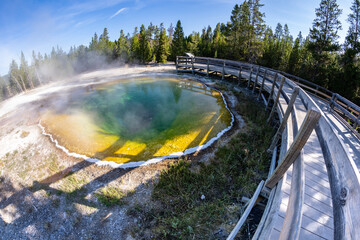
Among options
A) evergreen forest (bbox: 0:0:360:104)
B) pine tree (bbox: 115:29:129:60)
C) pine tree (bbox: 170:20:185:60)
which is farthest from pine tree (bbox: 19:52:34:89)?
pine tree (bbox: 170:20:185:60)

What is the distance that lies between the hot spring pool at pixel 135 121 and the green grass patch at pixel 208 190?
1.41m

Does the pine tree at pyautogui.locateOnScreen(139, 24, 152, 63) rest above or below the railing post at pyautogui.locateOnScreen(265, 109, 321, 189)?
above

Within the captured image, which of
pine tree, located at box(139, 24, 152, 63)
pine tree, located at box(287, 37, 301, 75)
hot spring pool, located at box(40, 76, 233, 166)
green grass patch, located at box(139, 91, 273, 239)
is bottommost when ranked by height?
green grass patch, located at box(139, 91, 273, 239)

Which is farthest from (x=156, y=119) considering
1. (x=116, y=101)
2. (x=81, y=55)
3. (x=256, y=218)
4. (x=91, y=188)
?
(x=81, y=55)

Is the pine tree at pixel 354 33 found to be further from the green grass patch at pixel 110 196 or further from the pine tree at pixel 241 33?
the green grass patch at pixel 110 196

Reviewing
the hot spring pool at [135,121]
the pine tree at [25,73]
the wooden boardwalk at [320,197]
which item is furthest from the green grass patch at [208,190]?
the pine tree at [25,73]

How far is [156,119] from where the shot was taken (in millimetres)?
10719

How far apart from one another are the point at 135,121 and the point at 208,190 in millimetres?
6516

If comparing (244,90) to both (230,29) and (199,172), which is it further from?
(230,29)

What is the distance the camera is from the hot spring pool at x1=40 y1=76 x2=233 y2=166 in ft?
26.4

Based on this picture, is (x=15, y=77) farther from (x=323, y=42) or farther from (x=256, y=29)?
(x=323, y=42)

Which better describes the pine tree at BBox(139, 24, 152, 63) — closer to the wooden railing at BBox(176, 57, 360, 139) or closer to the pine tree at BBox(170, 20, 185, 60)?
the pine tree at BBox(170, 20, 185, 60)

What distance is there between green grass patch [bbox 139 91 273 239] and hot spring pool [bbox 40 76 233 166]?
141 centimetres

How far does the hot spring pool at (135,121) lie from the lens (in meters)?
8.05
